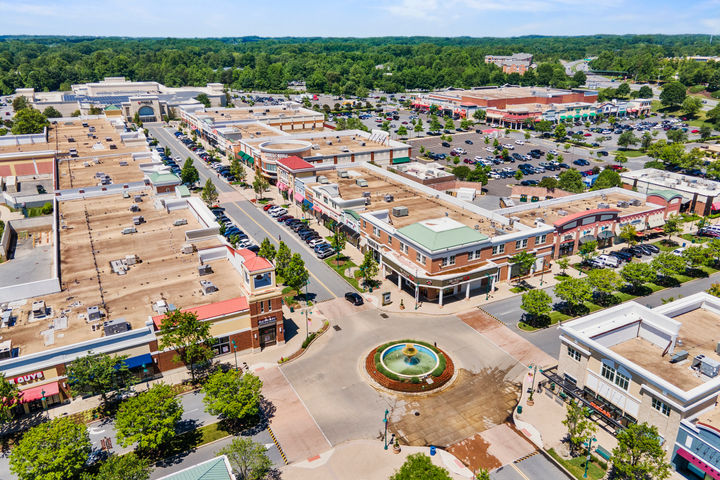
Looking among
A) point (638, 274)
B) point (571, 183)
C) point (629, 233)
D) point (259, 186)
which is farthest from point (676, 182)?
point (259, 186)

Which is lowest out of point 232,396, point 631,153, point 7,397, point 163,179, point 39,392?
point 39,392

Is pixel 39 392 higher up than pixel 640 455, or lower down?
lower down

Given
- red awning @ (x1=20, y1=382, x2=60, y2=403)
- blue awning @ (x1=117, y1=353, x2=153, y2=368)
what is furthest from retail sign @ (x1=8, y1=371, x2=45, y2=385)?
blue awning @ (x1=117, y1=353, x2=153, y2=368)

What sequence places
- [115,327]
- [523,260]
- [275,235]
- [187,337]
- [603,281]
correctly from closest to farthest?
[115,327]
[187,337]
[603,281]
[523,260]
[275,235]

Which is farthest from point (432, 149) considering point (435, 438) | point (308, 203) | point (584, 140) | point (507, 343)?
point (435, 438)

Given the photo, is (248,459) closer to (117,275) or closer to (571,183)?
(117,275)

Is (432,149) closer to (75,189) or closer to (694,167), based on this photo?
(694,167)
